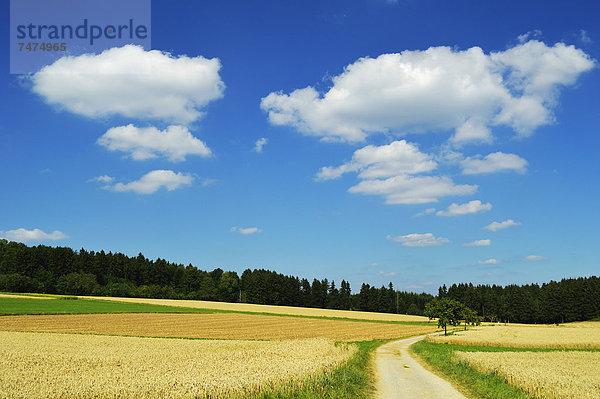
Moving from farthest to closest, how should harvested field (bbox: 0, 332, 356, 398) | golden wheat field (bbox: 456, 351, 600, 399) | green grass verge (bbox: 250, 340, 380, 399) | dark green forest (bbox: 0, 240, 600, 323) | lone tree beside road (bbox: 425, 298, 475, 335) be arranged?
dark green forest (bbox: 0, 240, 600, 323) → lone tree beside road (bbox: 425, 298, 475, 335) → golden wheat field (bbox: 456, 351, 600, 399) → green grass verge (bbox: 250, 340, 380, 399) → harvested field (bbox: 0, 332, 356, 398)

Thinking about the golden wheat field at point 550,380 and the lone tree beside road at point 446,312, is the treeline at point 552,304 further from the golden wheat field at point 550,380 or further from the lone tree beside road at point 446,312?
the golden wheat field at point 550,380

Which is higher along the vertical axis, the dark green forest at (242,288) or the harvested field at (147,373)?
the harvested field at (147,373)

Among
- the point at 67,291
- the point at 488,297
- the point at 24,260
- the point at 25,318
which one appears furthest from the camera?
the point at 488,297

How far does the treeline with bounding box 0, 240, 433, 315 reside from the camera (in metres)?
135

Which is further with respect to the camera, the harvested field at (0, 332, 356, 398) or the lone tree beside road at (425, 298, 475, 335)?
the lone tree beside road at (425, 298, 475, 335)

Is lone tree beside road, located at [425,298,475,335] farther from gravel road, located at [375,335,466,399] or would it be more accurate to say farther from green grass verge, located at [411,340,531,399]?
gravel road, located at [375,335,466,399]

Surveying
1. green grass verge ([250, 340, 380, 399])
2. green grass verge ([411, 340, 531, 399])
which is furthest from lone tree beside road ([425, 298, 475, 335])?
green grass verge ([250, 340, 380, 399])

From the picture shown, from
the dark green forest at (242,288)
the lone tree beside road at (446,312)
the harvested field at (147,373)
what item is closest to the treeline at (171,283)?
the dark green forest at (242,288)

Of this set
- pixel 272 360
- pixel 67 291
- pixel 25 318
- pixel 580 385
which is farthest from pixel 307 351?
pixel 67 291

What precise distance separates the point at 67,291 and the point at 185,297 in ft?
125

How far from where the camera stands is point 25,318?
57.8m

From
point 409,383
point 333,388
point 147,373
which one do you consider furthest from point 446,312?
point 147,373

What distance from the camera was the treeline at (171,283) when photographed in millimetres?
134750

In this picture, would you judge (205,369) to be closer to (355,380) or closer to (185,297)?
(355,380)
